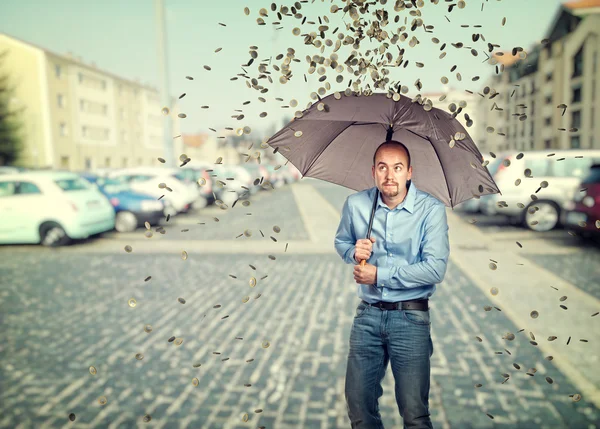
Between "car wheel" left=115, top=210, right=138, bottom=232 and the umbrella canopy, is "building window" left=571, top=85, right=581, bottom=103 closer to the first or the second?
"car wheel" left=115, top=210, right=138, bottom=232

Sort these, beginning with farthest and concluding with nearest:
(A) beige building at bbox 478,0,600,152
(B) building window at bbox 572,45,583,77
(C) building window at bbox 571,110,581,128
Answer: (B) building window at bbox 572,45,583,77
(C) building window at bbox 571,110,581,128
(A) beige building at bbox 478,0,600,152

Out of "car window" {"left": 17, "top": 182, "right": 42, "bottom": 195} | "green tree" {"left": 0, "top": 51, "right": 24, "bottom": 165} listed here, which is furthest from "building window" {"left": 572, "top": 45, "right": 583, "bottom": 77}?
"green tree" {"left": 0, "top": 51, "right": 24, "bottom": 165}

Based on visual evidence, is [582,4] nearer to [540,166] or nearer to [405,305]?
[540,166]

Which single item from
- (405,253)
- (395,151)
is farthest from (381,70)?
(405,253)

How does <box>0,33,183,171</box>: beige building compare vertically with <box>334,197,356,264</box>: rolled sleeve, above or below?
above

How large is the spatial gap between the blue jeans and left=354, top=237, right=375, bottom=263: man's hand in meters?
0.30

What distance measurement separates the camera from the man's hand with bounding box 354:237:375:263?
2.06 metres

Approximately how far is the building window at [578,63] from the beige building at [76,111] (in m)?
29.7

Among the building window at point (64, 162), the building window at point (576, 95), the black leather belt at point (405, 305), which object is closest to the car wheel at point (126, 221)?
the black leather belt at point (405, 305)

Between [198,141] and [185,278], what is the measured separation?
95.6 m

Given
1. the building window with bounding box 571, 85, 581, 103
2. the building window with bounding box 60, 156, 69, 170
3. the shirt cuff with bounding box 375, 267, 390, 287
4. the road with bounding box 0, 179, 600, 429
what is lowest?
the road with bounding box 0, 179, 600, 429

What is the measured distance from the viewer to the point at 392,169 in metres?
2.12

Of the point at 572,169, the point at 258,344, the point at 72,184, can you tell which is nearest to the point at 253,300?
the point at 258,344

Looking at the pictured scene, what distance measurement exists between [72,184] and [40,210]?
91 cm
